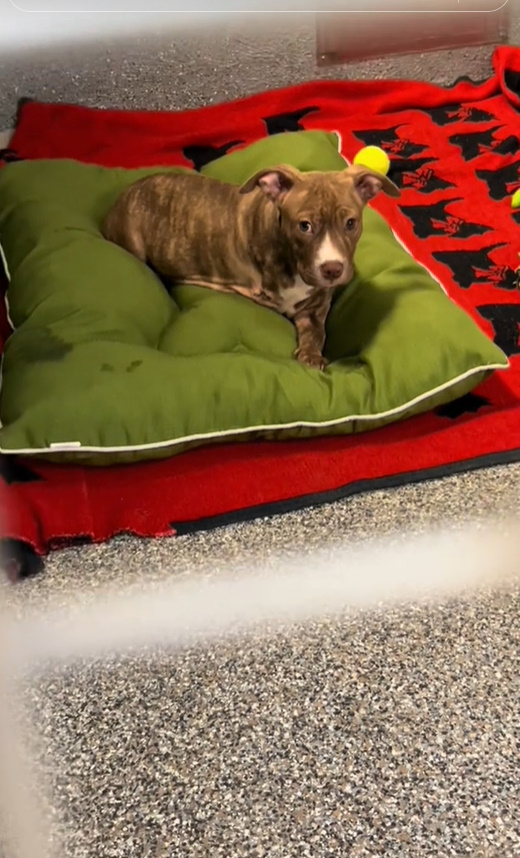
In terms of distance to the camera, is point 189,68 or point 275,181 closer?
point 275,181

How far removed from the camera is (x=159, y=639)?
1242 millimetres

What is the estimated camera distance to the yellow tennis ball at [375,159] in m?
2.23

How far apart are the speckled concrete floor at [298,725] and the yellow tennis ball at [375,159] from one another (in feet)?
3.57

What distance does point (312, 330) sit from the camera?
5.62 feet

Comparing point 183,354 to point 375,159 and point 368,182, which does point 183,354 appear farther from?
point 375,159

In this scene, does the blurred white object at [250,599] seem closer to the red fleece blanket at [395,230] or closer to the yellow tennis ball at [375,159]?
the red fleece blanket at [395,230]

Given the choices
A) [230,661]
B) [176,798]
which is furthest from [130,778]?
[230,661]

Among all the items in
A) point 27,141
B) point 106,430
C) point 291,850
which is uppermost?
point 27,141

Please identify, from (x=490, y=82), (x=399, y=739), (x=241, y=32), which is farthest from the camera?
(x=241, y=32)

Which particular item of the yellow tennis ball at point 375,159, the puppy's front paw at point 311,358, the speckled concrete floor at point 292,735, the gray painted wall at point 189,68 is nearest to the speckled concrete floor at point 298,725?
the speckled concrete floor at point 292,735

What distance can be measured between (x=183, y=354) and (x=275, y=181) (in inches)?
13.8

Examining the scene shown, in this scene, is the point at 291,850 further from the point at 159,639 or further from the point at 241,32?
the point at 241,32

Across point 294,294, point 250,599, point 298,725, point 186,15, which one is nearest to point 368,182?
point 294,294

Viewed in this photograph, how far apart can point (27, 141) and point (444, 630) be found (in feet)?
5.74
